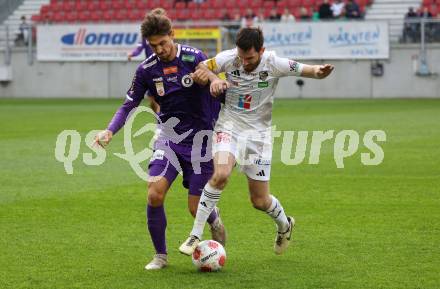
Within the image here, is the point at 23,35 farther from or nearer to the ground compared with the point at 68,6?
nearer to the ground

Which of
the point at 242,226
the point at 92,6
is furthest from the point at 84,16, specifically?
the point at 242,226

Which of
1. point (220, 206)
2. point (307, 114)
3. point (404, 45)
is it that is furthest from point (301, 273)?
point (404, 45)

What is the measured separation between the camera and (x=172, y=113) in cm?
794

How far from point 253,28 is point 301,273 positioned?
1.99 metres

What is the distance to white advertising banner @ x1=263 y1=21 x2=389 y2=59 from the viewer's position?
1309 inches

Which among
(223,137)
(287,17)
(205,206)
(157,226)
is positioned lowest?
(287,17)

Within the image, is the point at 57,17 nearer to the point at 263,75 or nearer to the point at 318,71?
the point at 263,75

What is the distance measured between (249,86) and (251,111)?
0.22m

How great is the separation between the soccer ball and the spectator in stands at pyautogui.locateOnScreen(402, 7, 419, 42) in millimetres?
26396

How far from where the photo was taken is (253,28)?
25.1 feet

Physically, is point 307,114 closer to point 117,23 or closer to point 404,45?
point 404,45

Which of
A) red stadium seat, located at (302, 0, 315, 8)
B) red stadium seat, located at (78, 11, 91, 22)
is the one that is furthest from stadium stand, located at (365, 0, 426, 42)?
red stadium seat, located at (78, 11, 91, 22)

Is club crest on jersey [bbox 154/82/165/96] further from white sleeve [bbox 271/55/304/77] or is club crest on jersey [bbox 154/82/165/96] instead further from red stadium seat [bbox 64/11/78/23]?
red stadium seat [bbox 64/11/78/23]

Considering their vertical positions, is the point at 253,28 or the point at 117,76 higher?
the point at 253,28
